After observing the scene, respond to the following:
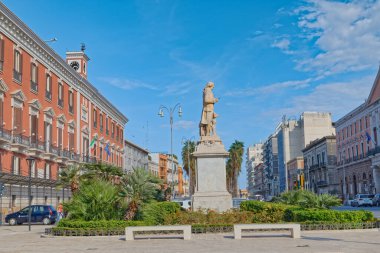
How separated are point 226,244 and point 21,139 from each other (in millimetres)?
28227

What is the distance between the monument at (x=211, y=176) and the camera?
898 inches

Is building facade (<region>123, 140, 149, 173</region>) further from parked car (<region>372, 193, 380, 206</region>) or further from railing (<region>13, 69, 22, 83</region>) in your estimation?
railing (<region>13, 69, 22, 83</region>)

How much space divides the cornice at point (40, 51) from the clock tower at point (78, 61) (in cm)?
319

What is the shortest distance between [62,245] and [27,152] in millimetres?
26096

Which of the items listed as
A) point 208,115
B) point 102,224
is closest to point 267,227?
point 102,224

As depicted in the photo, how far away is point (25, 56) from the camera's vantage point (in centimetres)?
4059

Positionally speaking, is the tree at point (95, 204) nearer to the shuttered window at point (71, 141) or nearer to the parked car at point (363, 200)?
the shuttered window at point (71, 141)

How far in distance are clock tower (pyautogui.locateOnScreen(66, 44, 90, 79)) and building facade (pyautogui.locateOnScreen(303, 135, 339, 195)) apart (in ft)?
160

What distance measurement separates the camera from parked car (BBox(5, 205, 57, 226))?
34.4m

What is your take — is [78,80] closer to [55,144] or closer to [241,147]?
[55,144]

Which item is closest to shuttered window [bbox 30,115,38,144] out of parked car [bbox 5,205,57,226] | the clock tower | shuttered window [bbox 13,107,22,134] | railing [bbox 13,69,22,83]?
shuttered window [bbox 13,107,22,134]

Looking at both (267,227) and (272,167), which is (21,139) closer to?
(267,227)

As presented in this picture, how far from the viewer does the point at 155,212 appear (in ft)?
66.9

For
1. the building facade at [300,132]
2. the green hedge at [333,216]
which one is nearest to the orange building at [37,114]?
the green hedge at [333,216]
